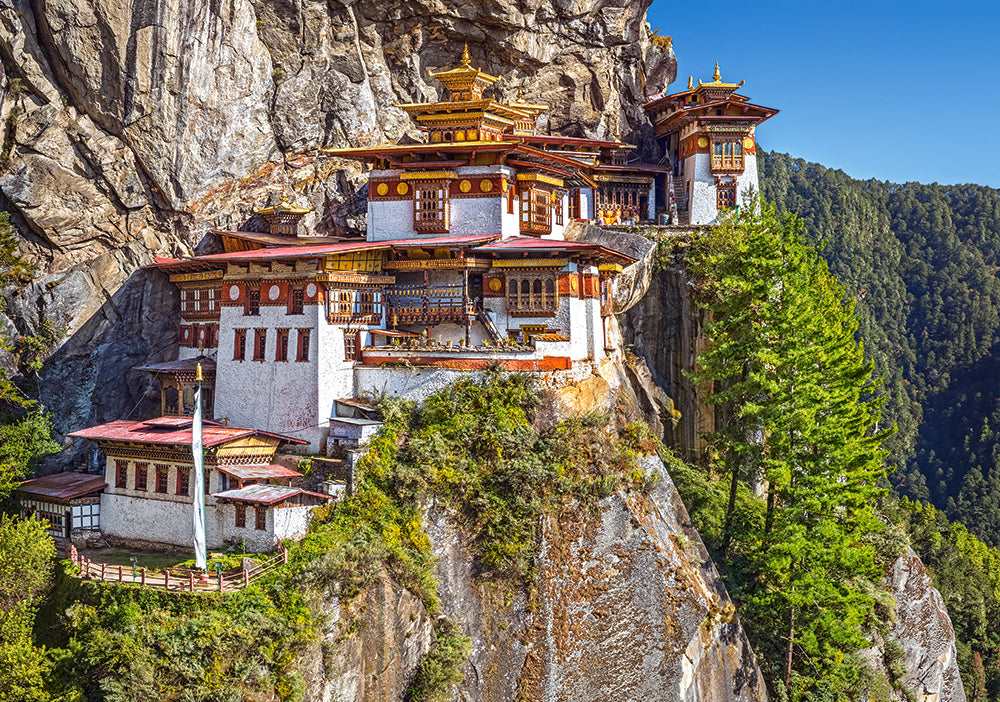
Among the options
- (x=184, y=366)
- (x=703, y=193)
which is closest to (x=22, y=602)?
(x=184, y=366)

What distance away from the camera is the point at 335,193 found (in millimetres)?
54500

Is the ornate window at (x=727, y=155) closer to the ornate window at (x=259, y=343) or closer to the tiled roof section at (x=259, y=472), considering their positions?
the ornate window at (x=259, y=343)

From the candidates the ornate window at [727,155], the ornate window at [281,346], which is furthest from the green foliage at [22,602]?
the ornate window at [727,155]

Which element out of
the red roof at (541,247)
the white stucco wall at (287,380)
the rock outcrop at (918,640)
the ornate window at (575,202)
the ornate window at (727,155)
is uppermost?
the ornate window at (727,155)

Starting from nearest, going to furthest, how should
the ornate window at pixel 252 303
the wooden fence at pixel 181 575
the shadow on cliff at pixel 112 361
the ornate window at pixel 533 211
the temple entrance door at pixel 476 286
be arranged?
the wooden fence at pixel 181 575
the ornate window at pixel 252 303
the temple entrance door at pixel 476 286
the shadow on cliff at pixel 112 361
the ornate window at pixel 533 211

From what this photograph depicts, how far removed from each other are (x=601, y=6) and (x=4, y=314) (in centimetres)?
4000

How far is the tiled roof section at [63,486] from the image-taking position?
38.0 metres

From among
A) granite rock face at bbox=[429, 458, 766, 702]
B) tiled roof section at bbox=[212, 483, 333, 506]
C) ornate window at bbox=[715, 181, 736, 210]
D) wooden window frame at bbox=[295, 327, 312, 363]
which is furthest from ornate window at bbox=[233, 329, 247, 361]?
ornate window at bbox=[715, 181, 736, 210]

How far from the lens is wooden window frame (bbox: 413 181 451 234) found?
47.4 meters

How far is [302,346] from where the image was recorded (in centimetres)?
4103

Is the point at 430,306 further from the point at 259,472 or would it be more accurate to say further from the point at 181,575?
the point at 181,575

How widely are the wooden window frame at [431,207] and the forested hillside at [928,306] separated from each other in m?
76.9

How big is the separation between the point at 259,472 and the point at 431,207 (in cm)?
1658

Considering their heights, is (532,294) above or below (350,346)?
above
